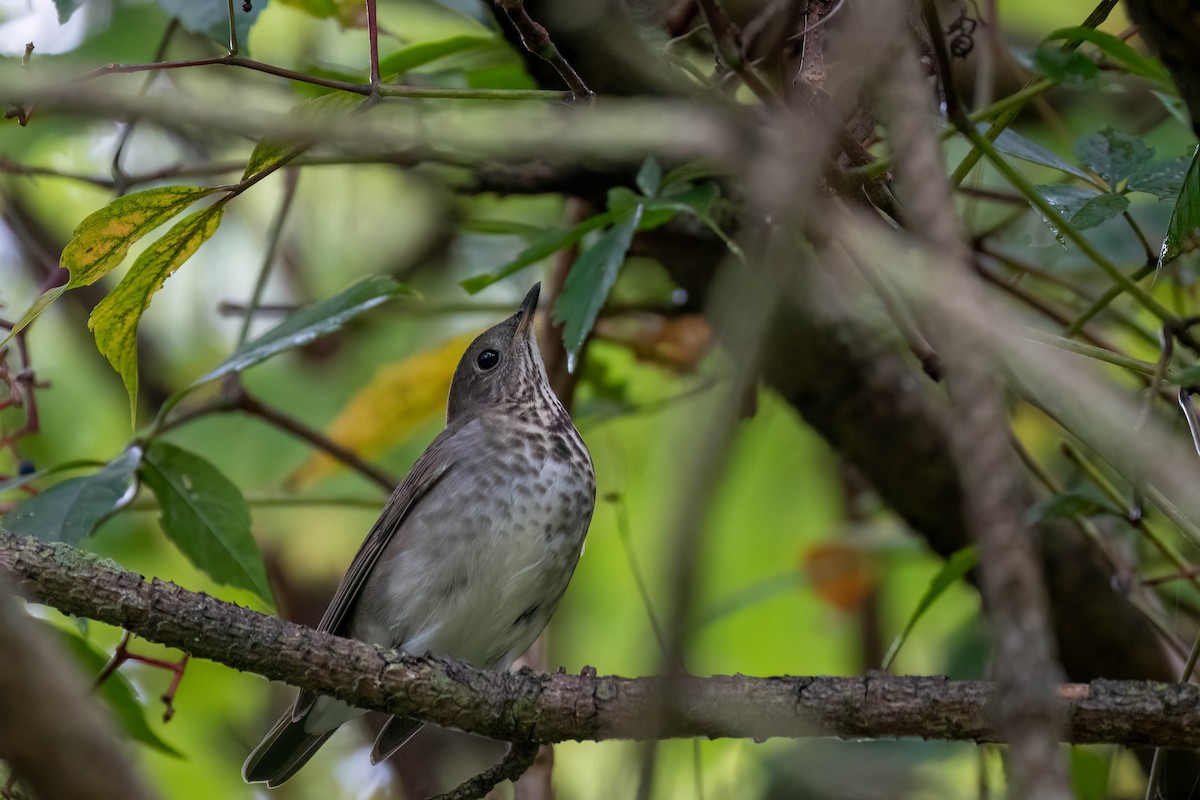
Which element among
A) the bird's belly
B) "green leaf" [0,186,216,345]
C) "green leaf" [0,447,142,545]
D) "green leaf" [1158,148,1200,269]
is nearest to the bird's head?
the bird's belly

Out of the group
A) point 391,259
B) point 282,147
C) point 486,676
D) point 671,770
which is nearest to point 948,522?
point 671,770

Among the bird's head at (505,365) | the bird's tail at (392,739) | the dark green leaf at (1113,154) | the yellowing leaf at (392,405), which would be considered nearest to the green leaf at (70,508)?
the bird's tail at (392,739)

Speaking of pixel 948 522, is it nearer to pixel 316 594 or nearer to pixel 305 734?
pixel 305 734

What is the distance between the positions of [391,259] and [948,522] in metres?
3.08

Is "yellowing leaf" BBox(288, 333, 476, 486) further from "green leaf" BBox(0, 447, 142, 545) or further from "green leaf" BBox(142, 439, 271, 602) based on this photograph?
"green leaf" BBox(0, 447, 142, 545)

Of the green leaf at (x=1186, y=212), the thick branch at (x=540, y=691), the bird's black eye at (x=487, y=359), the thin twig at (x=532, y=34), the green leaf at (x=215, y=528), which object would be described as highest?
the bird's black eye at (x=487, y=359)

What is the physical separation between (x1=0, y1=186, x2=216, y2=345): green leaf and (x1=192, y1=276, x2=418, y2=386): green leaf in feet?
2.06

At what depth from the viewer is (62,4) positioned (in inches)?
115

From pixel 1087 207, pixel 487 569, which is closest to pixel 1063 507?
pixel 1087 207

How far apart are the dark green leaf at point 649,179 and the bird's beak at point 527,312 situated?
116 centimetres

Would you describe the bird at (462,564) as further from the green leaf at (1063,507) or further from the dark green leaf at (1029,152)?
the dark green leaf at (1029,152)

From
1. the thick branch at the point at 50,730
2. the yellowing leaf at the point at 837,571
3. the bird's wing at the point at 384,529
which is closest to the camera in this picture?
the thick branch at the point at 50,730

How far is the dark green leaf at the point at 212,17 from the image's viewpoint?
120 inches

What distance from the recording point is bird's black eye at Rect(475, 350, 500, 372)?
4633 mm
